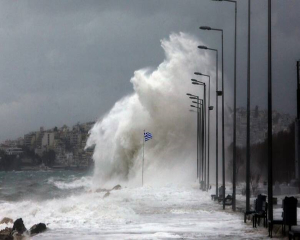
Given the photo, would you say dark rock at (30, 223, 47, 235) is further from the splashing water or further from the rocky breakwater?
the splashing water

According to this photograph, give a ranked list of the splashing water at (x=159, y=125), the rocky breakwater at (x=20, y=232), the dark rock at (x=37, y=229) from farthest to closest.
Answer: the splashing water at (x=159, y=125), the dark rock at (x=37, y=229), the rocky breakwater at (x=20, y=232)

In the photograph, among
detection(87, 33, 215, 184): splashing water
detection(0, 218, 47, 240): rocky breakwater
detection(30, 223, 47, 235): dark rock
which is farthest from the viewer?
detection(87, 33, 215, 184): splashing water

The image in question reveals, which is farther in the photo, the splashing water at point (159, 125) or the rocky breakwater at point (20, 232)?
the splashing water at point (159, 125)

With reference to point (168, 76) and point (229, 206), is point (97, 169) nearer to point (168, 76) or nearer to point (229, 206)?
point (168, 76)

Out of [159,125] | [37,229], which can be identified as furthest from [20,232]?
[159,125]

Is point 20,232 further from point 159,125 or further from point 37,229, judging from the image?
point 159,125

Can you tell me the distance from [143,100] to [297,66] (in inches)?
1740

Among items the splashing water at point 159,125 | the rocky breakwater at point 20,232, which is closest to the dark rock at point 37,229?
A: the rocky breakwater at point 20,232

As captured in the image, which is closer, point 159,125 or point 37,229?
point 37,229

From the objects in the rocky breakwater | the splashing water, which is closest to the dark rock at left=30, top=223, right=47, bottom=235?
the rocky breakwater

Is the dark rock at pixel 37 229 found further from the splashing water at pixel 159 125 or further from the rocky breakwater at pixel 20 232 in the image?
the splashing water at pixel 159 125

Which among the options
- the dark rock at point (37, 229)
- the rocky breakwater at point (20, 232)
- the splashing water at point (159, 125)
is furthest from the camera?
the splashing water at point (159, 125)

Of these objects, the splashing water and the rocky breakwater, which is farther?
the splashing water

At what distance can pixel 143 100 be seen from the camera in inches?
3123
